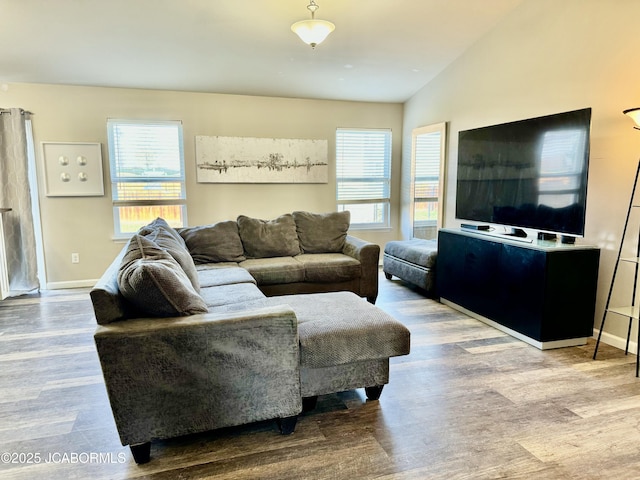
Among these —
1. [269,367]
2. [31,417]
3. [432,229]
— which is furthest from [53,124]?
[432,229]

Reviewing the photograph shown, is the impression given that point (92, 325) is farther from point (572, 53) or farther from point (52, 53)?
point (572, 53)

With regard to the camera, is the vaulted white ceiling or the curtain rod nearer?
the vaulted white ceiling

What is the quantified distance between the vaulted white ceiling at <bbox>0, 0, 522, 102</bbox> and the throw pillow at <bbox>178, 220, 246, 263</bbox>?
1783 mm

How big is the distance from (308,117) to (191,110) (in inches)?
59.1

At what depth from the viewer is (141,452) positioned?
1.81m

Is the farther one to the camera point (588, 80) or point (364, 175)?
point (364, 175)

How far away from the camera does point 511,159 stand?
3.55 meters

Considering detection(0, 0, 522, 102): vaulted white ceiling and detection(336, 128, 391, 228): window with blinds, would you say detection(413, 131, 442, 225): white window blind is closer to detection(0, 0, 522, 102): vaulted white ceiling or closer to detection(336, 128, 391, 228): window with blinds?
detection(336, 128, 391, 228): window with blinds

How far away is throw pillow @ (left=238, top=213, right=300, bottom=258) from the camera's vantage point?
13.7 feet

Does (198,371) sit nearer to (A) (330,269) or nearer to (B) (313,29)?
(A) (330,269)

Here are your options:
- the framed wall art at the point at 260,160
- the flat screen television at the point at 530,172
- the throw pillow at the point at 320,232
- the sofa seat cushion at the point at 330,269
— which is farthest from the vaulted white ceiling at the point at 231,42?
the sofa seat cushion at the point at 330,269

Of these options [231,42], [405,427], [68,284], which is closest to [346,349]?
[405,427]

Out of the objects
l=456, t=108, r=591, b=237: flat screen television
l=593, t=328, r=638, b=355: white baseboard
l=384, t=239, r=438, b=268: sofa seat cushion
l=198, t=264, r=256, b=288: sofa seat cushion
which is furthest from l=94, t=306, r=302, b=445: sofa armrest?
l=384, t=239, r=438, b=268: sofa seat cushion

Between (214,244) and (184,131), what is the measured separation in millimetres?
1799
